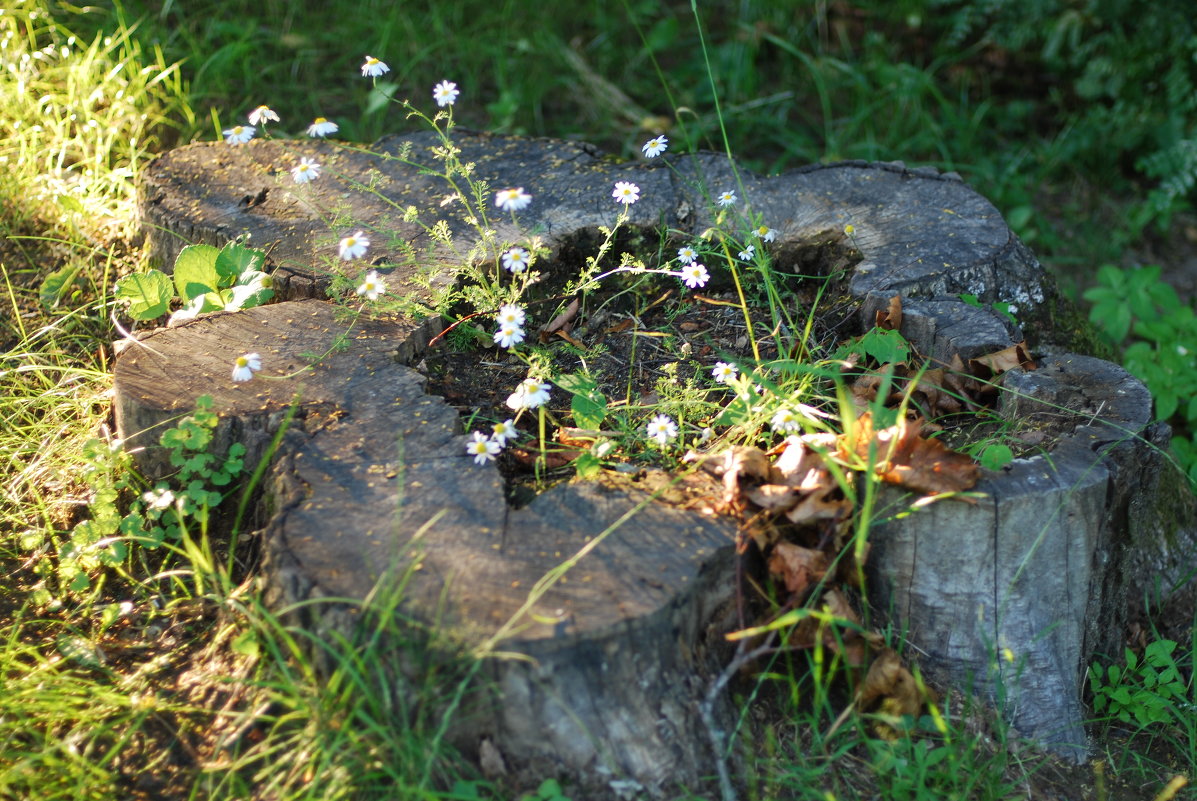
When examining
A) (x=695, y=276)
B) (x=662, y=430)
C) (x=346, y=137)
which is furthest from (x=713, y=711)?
(x=346, y=137)

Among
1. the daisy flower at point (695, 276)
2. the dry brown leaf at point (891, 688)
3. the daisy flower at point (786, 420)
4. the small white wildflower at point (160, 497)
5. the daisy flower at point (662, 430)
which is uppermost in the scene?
the daisy flower at point (695, 276)

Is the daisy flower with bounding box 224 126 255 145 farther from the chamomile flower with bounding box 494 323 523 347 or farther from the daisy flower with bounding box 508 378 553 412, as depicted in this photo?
the daisy flower with bounding box 508 378 553 412

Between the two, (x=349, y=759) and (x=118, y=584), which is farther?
(x=118, y=584)

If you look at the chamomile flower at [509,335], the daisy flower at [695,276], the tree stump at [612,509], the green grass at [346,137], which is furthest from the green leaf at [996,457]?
the chamomile flower at [509,335]

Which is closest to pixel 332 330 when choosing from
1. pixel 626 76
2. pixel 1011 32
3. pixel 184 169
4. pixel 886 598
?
pixel 184 169

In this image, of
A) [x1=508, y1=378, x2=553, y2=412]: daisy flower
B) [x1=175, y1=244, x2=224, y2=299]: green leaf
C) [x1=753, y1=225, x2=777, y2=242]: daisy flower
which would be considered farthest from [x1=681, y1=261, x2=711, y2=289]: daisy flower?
[x1=175, y1=244, x2=224, y2=299]: green leaf

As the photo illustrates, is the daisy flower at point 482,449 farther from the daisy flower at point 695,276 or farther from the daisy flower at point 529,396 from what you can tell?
the daisy flower at point 695,276

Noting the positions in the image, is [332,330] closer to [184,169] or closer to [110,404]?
[110,404]
